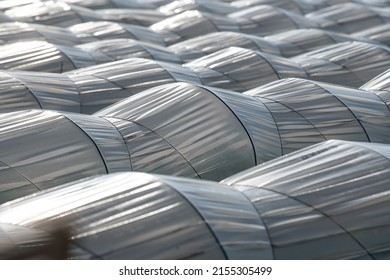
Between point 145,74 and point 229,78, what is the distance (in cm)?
411

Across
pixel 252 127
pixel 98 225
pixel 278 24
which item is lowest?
pixel 278 24

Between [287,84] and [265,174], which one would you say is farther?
[287,84]

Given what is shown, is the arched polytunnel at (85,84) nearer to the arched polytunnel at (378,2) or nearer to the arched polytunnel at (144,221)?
the arched polytunnel at (144,221)

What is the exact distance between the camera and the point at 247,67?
38.9m

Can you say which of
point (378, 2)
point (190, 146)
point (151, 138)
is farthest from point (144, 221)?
point (378, 2)

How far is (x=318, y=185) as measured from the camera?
21234 mm

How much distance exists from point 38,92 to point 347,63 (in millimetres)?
15154

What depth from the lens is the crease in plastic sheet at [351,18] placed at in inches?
2181

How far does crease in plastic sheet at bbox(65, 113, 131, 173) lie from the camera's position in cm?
2662

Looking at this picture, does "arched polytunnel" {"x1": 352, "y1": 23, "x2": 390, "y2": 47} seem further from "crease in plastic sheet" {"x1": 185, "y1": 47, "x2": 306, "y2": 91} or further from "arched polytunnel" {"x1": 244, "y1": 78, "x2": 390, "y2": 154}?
"arched polytunnel" {"x1": 244, "y1": 78, "x2": 390, "y2": 154}

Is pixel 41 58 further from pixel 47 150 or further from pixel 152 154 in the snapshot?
pixel 47 150

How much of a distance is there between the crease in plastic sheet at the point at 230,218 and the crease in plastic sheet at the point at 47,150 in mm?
6350
